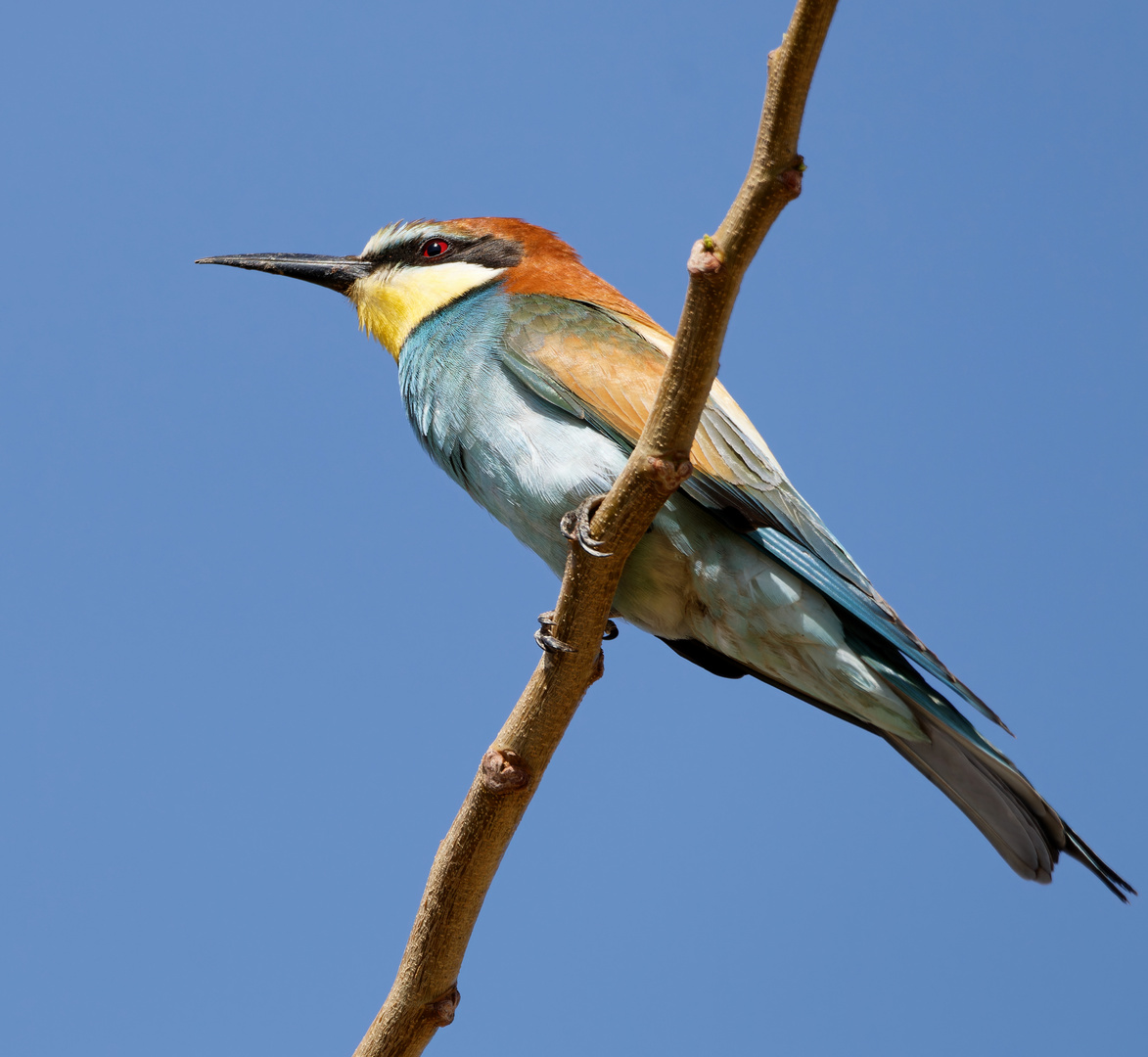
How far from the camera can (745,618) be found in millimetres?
2014

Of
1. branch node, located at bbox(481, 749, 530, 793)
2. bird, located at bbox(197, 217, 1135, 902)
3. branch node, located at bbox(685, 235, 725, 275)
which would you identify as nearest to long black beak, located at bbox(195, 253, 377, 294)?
bird, located at bbox(197, 217, 1135, 902)

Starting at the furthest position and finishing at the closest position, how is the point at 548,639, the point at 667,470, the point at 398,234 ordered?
1. the point at 398,234
2. the point at 548,639
3. the point at 667,470

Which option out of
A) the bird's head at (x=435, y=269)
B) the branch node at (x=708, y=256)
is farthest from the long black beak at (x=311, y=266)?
the branch node at (x=708, y=256)

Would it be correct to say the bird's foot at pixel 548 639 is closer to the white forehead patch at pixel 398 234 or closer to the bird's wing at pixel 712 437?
the bird's wing at pixel 712 437

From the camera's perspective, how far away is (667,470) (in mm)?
1480

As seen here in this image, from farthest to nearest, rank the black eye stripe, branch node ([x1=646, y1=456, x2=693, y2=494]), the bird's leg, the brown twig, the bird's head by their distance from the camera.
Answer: the black eye stripe, the bird's head, the bird's leg, branch node ([x1=646, y1=456, x2=693, y2=494]), the brown twig

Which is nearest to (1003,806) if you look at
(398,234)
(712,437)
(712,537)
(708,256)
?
(712,537)

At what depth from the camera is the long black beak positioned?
269cm

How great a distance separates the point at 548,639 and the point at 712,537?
1.36 ft

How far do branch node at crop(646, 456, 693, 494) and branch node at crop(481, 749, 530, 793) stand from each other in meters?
0.55

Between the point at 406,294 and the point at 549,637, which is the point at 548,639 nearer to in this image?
the point at 549,637

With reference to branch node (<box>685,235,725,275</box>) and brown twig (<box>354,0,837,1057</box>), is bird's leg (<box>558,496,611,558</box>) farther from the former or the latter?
branch node (<box>685,235,725,275</box>)

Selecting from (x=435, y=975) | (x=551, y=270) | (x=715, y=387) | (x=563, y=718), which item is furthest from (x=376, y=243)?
(x=435, y=975)

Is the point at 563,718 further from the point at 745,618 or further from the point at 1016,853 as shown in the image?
the point at 1016,853
